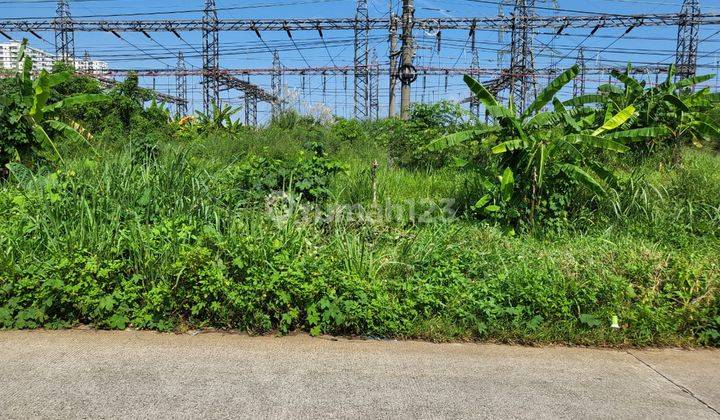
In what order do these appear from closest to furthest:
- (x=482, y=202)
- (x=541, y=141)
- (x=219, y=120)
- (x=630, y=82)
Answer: (x=541, y=141) → (x=482, y=202) → (x=630, y=82) → (x=219, y=120)

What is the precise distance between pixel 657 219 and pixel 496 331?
3402mm

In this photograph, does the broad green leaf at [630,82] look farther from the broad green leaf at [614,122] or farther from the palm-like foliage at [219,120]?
the palm-like foliage at [219,120]

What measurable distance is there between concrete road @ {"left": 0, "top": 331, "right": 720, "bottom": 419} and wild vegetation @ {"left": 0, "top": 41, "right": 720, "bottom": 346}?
0.84 feet

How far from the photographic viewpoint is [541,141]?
6.34 meters

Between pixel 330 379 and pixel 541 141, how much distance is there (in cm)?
412

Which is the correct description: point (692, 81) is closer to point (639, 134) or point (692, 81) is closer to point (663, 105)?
point (663, 105)

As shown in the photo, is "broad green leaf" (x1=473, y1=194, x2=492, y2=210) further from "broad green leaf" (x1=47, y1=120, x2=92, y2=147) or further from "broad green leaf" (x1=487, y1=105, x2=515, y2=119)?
"broad green leaf" (x1=47, y1=120, x2=92, y2=147)

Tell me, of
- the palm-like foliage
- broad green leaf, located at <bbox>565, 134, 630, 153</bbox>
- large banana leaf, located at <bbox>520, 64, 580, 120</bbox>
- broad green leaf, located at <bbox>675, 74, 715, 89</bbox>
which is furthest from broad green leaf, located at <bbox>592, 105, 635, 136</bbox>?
the palm-like foliage

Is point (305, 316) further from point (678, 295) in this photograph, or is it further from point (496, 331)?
point (678, 295)

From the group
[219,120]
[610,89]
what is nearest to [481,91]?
[610,89]

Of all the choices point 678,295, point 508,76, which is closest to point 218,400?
point 678,295

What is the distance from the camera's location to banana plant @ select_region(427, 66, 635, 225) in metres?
6.34

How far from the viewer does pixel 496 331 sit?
14.1 ft

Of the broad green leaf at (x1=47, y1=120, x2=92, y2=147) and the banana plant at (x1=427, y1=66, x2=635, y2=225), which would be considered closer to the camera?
the banana plant at (x1=427, y1=66, x2=635, y2=225)
